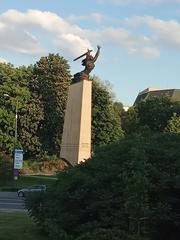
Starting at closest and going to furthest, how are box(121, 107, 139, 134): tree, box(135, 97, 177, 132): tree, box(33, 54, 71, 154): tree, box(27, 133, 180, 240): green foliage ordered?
box(27, 133, 180, 240): green foliage < box(33, 54, 71, 154): tree < box(135, 97, 177, 132): tree < box(121, 107, 139, 134): tree

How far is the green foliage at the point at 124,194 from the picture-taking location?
9352 millimetres

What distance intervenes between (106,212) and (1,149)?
58067mm

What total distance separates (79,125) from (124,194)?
89.7 ft

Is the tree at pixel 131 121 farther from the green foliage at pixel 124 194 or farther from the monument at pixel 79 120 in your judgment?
the green foliage at pixel 124 194

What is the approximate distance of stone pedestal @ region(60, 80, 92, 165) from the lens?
36656 millimetres

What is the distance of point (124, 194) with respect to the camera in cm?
947

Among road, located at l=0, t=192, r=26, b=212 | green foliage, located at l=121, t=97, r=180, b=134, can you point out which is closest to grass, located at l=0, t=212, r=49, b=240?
road, located at l=0, t=192, r=26, b=212

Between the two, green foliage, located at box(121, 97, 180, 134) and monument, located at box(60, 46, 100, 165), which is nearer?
monument, located at box(60, 46, 100, 165)

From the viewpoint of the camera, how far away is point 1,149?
6706 cm

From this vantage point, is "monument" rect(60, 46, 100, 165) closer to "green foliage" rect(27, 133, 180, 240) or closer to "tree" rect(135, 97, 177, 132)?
"green foliage" rect(27, 133, 180, 240)

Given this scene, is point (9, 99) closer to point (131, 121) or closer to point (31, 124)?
point (31, 124)

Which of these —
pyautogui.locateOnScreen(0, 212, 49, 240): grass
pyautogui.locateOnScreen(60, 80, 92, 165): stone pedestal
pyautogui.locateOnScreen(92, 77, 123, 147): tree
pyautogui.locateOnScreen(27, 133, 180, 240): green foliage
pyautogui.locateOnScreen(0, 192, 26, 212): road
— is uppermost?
pyautogui.locateOnScreen(92, 77, 123, 147): tree

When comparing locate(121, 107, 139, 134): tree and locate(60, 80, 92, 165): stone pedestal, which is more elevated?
locate(121, 107, 139, 134): tree

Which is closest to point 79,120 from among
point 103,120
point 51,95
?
point 51,95
